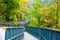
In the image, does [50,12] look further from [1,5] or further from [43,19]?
[1,5]

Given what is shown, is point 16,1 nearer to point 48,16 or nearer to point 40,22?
point 48,16

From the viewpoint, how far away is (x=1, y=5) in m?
47.9

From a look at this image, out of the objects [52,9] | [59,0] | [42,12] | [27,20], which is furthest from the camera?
[27,20]

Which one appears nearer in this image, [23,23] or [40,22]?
[40,22]

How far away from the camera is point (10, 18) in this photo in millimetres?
53250

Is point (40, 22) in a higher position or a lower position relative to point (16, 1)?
lower

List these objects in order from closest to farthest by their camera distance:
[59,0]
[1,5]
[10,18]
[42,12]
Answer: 1. [59,0]
2. [1,5]
3. [10,18]
4. [42,12]

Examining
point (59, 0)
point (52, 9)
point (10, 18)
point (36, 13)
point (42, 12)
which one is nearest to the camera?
point (59, 0)

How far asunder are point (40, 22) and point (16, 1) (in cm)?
1830

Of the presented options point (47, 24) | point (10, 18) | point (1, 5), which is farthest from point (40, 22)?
point (1, 5)

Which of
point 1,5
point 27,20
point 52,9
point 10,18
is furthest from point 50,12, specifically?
point 27,20

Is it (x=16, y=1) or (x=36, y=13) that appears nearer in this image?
(x=16, y=1)

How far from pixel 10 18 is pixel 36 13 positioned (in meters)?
19.7

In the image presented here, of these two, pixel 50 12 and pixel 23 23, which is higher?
pixel 50 12
